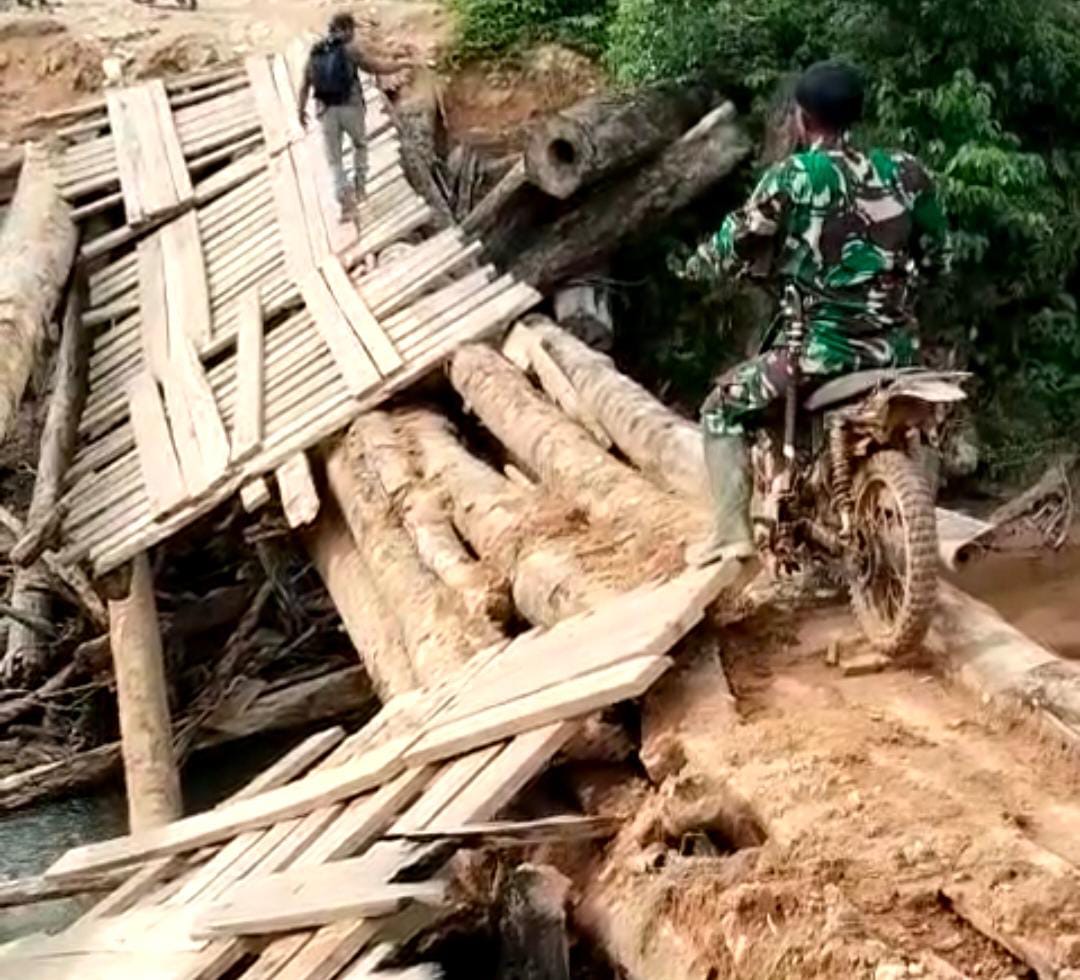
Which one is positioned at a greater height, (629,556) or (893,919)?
(629,556)

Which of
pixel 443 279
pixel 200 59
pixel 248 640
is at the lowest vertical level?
pixel 248 640

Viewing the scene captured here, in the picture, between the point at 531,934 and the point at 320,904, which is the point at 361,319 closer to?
the point at 320,904

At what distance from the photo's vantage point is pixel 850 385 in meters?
7.17

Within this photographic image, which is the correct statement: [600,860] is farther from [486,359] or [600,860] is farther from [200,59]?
[200,59]

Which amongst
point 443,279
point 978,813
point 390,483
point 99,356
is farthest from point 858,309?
point 99,356

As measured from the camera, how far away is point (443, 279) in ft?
41.1

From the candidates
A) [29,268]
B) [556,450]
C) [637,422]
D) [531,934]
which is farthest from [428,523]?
[29,268]

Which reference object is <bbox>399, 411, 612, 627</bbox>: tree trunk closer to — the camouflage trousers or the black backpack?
the camouflage trousers

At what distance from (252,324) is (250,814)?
589cm

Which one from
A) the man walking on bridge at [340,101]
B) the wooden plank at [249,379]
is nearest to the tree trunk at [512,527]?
the wooden plank at [249,379]

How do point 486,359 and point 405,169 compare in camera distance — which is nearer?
point 486,359

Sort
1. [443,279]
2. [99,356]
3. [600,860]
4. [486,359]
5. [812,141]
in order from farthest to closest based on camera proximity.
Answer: [99,356] < [443,279] < [486,359] < [812,141] < [600,860]

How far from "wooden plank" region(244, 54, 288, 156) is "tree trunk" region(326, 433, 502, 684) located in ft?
14.5

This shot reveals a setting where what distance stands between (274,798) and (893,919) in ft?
8.49
